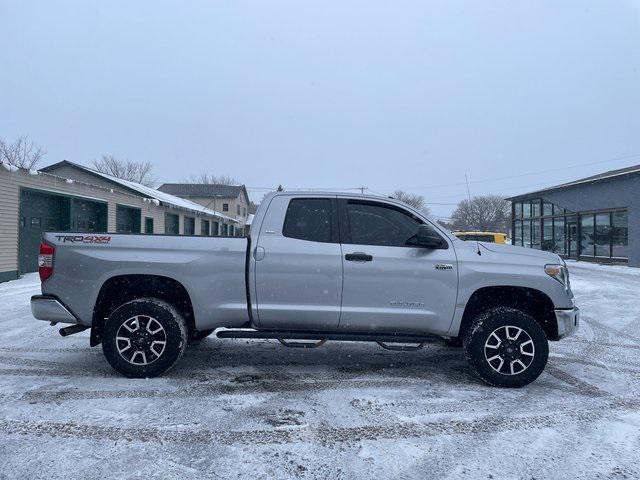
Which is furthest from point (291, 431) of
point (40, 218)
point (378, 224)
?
point (40, 218)

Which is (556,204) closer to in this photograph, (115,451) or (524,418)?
(524,418)

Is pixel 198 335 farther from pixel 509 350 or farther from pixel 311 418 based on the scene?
pixel 509 350

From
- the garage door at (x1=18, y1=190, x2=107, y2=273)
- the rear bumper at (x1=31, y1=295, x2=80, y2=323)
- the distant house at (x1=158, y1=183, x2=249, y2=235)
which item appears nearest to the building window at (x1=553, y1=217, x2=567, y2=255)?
the garage door at (x1=18, y1=190, x2=107, y2=273)

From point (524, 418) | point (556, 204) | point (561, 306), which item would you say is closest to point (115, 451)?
point (524, 418)

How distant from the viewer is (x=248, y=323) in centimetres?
456

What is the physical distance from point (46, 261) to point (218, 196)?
2038 inches

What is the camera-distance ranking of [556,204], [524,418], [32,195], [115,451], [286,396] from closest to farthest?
[115,451]
[524,418]
[286,396]
[32,195]
[556,204]

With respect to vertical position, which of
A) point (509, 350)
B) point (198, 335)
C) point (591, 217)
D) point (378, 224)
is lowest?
point (198, 335)

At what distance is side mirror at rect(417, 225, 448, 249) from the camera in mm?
4324

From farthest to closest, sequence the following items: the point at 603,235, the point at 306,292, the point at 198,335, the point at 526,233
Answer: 1. the point at 526,233
2. the point at 603,235
3. the point at 198,335
4. the point at 306,292

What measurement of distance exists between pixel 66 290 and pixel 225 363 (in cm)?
187

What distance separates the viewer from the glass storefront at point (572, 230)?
23047 mm

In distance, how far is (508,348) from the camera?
4.39 m

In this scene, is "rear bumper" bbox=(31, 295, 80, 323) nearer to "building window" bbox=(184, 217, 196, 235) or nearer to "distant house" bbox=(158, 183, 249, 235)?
"building window" bbox=(184, 217, 196, 235)
